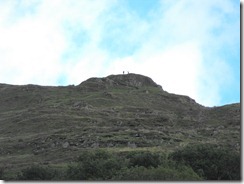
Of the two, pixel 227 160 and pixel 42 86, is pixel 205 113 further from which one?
pixel 227 160

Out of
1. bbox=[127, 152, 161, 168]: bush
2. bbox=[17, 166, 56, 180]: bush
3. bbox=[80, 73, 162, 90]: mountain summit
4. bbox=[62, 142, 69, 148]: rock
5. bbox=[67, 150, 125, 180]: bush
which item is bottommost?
bbox=[17, 166, 56, 180]: bush

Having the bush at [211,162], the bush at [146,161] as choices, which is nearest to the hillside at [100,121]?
the bush at [211,162]

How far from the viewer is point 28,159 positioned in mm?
47375

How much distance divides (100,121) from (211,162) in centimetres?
3506

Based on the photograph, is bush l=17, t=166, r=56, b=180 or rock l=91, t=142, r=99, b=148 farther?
rock l=91, t=142, r=99, b=148

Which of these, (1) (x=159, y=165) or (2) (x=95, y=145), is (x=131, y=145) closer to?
(2) (x=95, y=145)

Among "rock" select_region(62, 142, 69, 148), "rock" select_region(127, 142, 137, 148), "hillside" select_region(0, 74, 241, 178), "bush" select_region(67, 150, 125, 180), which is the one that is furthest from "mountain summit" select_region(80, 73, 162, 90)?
"bush" select_region(67, 150, 125, 180)

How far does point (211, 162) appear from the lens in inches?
1271

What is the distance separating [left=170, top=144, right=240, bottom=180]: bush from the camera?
3067 centimetres

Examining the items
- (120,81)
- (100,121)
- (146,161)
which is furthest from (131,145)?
(120,81)

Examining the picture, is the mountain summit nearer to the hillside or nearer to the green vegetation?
the hillside

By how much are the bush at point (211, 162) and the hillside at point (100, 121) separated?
11.2m

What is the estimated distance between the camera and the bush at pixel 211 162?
30672 mm

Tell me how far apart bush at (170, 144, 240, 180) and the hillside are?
11202 millimetres
